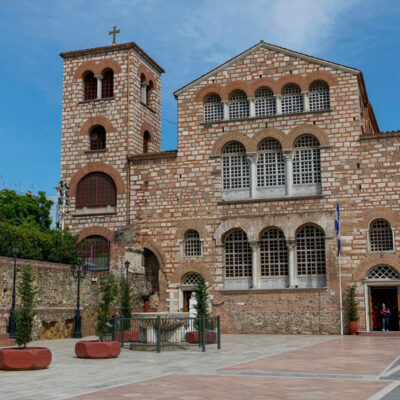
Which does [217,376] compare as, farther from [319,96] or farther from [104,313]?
[319,96]

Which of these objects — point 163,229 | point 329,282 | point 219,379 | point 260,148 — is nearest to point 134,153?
point 163,229

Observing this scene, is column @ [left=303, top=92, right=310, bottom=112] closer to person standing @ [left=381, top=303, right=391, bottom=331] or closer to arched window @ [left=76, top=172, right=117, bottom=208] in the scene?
person standing @ [left=381, top=303, right=391, bottom=331]

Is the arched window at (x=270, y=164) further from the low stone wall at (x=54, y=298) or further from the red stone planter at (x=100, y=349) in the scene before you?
the red stone planter at (x=100, y=349)

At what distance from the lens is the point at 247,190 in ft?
104

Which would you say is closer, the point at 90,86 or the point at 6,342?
the point at 6,342

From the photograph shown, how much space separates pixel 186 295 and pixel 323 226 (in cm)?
826

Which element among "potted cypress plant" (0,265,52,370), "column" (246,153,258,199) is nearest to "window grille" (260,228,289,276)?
"column" (246,153,258,199)

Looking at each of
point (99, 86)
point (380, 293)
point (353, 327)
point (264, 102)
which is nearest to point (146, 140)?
point (99, 86)

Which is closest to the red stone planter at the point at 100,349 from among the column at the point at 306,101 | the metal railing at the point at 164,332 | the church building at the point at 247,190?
the metal railing at the point at 164,332

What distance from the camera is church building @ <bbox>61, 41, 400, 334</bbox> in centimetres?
2920

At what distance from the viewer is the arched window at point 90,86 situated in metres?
36.2

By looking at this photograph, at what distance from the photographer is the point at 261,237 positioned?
102ft

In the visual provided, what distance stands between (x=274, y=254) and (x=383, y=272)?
545 centimetres

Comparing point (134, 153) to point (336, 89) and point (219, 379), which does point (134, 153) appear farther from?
point (219, 379)
